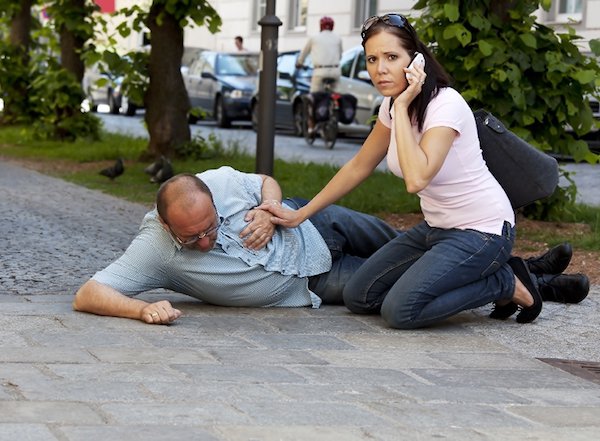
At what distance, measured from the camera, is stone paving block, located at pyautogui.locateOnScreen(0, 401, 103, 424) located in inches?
171

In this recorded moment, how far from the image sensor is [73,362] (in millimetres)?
5363

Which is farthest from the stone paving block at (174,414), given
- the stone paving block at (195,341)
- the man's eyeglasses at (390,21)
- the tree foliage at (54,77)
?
the tree foliage at (54,77)

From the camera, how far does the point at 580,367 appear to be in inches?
227

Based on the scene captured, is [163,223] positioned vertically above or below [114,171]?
above

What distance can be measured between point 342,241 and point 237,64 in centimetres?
2374

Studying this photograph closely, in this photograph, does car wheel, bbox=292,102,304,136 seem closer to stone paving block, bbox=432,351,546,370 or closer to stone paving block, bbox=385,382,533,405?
stone paving block, bbox=432,351,546,370

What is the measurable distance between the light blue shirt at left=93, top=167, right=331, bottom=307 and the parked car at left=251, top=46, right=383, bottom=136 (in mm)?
16149

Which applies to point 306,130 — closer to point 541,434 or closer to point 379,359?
point 379,359

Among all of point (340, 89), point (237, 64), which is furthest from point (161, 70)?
point (237, 64)

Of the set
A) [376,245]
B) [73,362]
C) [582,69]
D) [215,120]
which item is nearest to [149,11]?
[582,69]

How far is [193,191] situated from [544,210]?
17.6 feet

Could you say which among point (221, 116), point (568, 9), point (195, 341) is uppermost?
point (568, 9)

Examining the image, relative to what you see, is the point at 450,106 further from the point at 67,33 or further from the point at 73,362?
the point at 67,33

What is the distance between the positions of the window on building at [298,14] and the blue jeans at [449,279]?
95.9 feet
